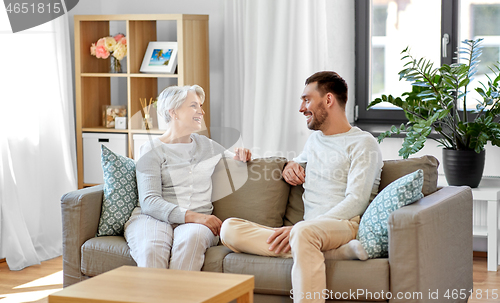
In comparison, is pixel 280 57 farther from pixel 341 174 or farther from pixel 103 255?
pixel 103 255

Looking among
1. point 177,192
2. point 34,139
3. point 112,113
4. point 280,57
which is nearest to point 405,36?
point 280,57

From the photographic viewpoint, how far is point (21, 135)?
377 centimetres

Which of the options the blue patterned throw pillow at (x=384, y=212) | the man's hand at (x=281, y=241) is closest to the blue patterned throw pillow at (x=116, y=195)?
the man's hand at (x=281, y=241)

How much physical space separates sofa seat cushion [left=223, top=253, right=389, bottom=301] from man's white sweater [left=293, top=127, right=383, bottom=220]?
0.82 feet

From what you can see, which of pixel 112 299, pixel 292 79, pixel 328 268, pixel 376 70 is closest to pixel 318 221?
pixel 328 268

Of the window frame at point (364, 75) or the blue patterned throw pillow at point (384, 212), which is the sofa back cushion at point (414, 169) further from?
the window frame at point (364, 75)

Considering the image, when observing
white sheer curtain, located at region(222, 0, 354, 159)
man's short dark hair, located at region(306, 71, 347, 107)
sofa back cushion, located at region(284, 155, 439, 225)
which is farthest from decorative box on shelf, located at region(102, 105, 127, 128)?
sofa back cushion, located at region(284, 155, 439, 225)

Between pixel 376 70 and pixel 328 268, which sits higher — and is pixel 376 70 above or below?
above

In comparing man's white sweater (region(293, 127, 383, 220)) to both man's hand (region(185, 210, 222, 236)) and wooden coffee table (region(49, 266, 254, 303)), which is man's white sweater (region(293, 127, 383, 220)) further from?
wooden coffee table (region(49, 266, 254, 303))

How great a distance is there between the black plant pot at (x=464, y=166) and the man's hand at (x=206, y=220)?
→ 1514 mm

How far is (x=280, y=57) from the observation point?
408 centimetres

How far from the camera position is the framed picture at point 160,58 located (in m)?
4.09

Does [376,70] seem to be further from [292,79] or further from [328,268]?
[328,268]

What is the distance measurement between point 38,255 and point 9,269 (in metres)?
0.28
